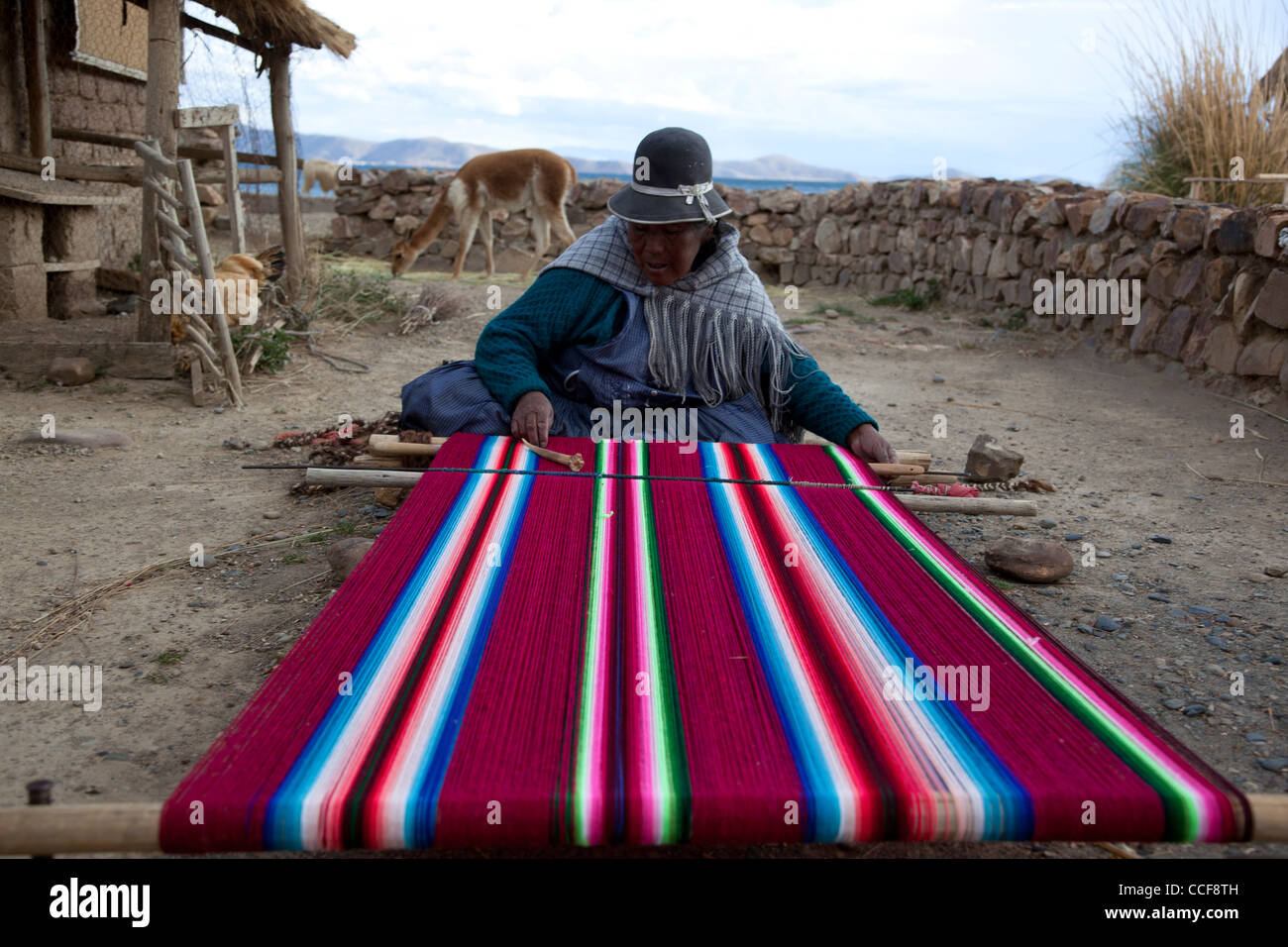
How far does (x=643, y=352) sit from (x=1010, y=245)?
5.70 m

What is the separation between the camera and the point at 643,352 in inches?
114

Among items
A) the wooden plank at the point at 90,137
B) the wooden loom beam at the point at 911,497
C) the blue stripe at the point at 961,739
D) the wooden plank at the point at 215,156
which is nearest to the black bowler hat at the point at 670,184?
the wooden loom beam at the point at 911,497

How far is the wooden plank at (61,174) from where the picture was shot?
5.22 meters

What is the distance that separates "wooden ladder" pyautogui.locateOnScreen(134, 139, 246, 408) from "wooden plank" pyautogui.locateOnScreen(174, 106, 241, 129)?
0.96ft

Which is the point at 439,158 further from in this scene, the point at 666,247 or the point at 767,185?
the point at 666,247

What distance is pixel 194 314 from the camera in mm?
4582

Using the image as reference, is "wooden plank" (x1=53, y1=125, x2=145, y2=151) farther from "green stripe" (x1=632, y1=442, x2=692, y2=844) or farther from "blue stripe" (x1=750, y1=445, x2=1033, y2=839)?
"blue stripe" (x1=750, y1=445, x2=1033, y2=839)

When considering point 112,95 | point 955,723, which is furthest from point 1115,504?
point 112,95

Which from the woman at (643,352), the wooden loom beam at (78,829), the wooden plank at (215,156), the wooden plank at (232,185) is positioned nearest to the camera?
the wooden loom beam at (78,829)

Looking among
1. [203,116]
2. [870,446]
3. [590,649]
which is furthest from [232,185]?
[590,649]

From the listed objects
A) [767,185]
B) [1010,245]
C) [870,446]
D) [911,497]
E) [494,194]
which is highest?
[767,185]

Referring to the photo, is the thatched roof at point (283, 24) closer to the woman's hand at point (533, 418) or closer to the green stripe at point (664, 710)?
the woman's hand at point (533, 418)

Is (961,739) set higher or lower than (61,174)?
lower

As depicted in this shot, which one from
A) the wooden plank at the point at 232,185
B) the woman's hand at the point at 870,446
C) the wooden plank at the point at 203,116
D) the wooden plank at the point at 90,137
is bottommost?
the woman's hand at the point at 870,446
